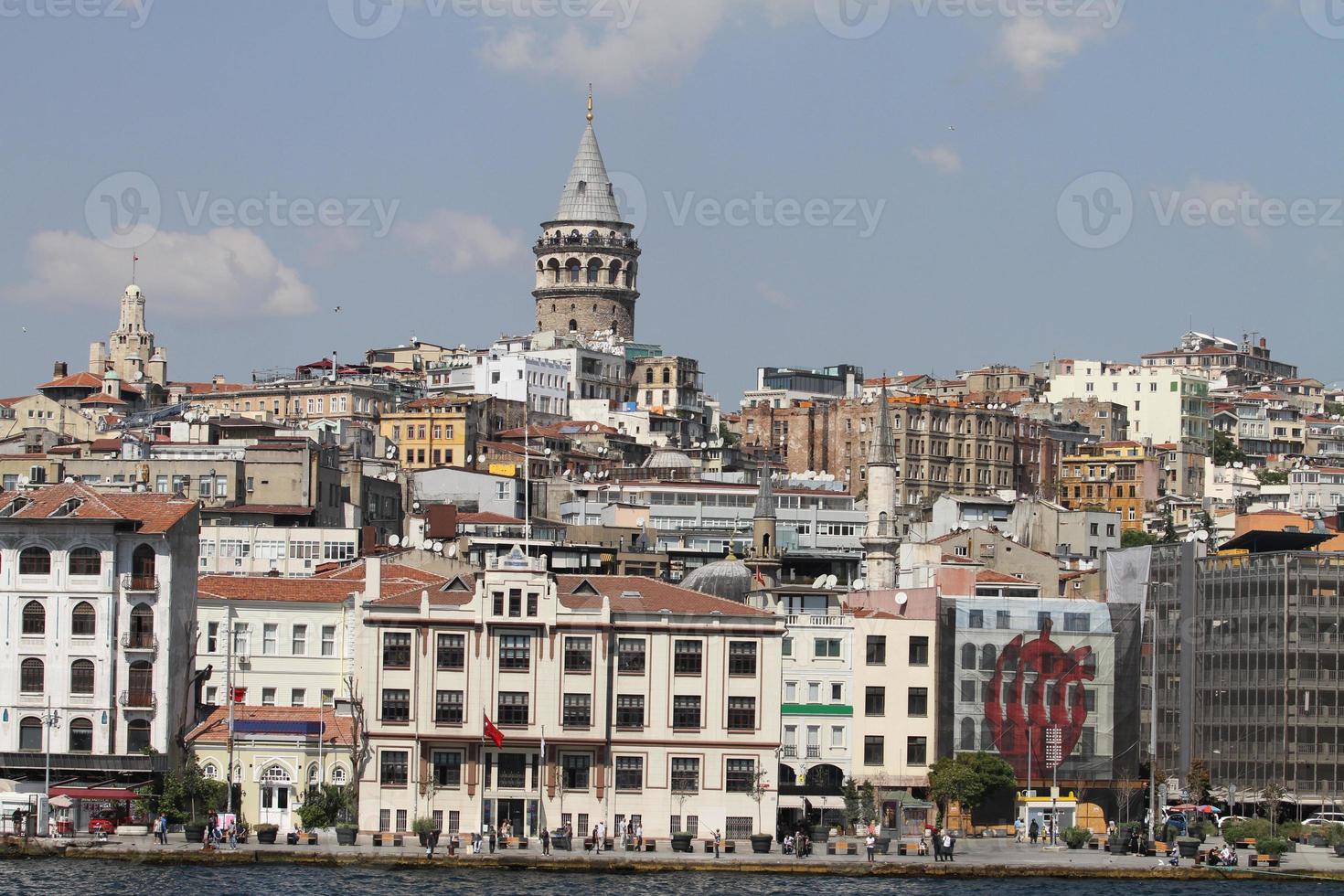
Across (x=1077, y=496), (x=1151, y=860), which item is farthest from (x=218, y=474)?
(x=1077, y=496)

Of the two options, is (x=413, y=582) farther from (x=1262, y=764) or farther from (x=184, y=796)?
(x=1262, y=764)

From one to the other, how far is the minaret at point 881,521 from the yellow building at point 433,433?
45.1m

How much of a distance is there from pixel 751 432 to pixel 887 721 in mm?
108045

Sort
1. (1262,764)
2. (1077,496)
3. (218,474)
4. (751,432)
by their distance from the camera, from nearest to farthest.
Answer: (1262,764)
(218,474)
(1077,496)
(751,432)

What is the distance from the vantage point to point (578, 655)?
82.3m

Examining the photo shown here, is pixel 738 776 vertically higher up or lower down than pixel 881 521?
lower down

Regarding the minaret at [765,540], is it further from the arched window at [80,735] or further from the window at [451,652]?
the arched window at [80,735]

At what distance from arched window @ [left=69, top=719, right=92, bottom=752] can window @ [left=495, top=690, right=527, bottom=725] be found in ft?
41.8

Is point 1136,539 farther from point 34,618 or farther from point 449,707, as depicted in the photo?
point 34,618

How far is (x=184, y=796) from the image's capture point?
7919 centimetres

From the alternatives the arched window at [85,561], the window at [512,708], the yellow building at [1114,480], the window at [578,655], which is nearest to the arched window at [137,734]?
the arched window at [85,561]

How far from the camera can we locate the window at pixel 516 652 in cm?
8219

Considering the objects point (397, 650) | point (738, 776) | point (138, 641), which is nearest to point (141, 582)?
point (138, 641)

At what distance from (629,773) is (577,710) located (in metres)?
2.56
